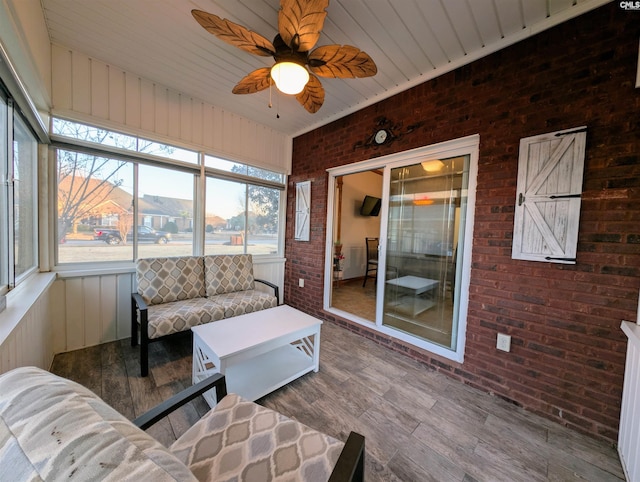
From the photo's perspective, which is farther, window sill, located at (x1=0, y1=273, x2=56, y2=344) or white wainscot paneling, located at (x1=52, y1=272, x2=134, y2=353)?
white wainscot paneling, located at (x1=52, y1=272, x2=134, y2=353)

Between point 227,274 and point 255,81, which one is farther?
point 227,274

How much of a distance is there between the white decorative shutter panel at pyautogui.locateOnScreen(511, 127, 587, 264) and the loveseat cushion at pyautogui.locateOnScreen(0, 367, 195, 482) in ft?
7.69

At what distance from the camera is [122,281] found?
2.62 meters

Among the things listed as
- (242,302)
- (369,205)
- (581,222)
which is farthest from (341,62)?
(369,205)

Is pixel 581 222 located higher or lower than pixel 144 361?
higher

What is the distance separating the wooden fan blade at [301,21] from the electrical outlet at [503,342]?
2.59m

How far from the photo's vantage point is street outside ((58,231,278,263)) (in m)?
2.41

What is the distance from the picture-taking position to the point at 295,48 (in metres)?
1.62

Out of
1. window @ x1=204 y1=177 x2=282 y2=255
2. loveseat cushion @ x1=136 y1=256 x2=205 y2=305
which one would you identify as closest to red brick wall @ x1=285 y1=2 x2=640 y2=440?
window @ x1=204 y1=177 x2=282 y2=255

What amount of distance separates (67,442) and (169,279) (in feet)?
8.13

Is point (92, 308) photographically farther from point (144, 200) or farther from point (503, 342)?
point (503, 342)

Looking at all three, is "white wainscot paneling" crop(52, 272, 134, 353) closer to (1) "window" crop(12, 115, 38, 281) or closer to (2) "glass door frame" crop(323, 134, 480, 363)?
(1) "window" crop(12, 115, 38, 281)

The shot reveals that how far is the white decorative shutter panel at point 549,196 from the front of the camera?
1.64 m

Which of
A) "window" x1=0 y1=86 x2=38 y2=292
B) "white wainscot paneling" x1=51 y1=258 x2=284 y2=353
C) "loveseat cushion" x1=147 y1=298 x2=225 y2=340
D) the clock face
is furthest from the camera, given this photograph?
the clock face
